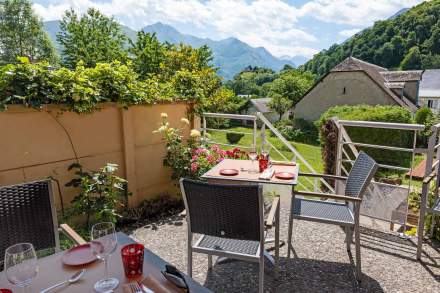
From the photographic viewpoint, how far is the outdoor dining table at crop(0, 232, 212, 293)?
1072 mm

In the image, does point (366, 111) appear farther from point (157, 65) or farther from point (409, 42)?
point (409, 42)

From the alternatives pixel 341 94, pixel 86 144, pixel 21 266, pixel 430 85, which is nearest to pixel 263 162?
pixel 86 144

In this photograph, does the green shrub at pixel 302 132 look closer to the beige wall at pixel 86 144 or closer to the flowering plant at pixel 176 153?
the flowering plant at pixel 176 153

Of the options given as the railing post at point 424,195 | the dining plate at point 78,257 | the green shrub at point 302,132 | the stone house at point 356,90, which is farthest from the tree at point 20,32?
the railing post at point 424,195

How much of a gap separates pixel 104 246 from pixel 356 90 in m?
21.6

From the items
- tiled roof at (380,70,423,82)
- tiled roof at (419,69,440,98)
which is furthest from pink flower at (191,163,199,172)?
tiled roof at (419,69,440,98)

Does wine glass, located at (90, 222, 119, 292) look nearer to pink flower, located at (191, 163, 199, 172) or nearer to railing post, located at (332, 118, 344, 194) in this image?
pink flower, located at (191, 163, 199, 172)

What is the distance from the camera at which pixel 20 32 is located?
23.3m

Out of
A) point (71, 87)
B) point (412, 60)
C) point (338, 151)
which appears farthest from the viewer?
point (412, 60)

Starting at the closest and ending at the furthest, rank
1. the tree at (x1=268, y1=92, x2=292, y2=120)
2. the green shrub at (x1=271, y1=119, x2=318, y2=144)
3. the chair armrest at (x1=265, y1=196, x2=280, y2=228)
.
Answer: the chair armrest at (x1=265, y1=196, x2=280, y2=228) → the green shrub at (x1=271, y1=119, x2=318, y2=144) → the tree at (x1=268, y1=92, x2=292, y2=120)

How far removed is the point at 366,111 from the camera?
43.9ft

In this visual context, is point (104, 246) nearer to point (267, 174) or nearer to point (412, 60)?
point (267, 174)

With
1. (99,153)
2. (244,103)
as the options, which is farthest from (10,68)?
(244,103)

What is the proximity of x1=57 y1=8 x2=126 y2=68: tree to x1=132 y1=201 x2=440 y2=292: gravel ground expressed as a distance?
1194 cm
